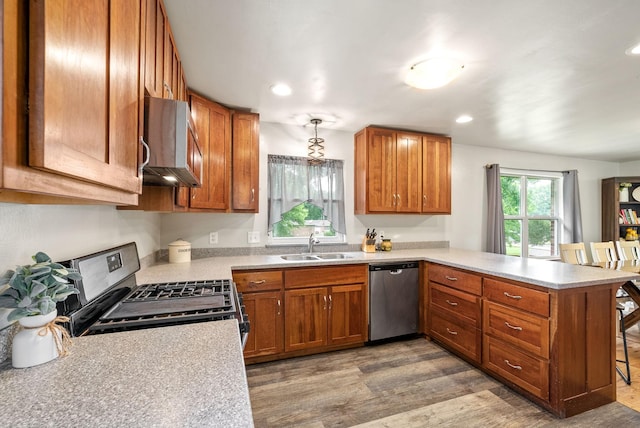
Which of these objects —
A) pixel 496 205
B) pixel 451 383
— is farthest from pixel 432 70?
pixel 496 205

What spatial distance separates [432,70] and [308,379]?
7.91 feet

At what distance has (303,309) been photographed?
2.53 meters

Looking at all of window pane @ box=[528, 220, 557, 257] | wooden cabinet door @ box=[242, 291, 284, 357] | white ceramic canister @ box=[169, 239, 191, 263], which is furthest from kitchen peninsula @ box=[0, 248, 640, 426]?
window pane @ box=[528, 220, 557, 257]

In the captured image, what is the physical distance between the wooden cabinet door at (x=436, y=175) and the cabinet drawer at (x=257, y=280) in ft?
6.26

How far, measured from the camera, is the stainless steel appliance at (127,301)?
105cm

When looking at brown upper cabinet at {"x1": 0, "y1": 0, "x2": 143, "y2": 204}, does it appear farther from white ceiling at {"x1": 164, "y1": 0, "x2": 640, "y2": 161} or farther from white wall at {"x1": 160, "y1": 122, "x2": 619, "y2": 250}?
white wall at {"x1": 160, "y1": 122, "x2": 619, "y2": 250}

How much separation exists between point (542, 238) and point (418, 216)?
2466 millimetres

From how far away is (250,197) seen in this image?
2645mm

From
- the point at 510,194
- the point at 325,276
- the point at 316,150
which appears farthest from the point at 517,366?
the point at 510,194

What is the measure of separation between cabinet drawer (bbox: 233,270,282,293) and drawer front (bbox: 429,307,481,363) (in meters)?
1.58

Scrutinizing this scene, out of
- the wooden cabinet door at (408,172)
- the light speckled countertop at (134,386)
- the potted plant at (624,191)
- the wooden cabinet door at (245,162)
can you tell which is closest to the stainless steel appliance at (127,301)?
the light speckled countertop at (134,386)

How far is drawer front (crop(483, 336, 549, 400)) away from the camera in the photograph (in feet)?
6.08

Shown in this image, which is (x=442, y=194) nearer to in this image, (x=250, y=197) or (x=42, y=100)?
(x=250, y=197)

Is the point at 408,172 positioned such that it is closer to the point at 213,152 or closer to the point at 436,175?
the point at 436,175
